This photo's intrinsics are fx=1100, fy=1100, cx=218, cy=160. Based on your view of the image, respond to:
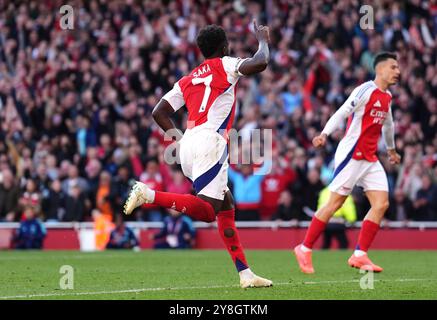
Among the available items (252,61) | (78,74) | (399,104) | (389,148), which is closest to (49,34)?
(78,74)

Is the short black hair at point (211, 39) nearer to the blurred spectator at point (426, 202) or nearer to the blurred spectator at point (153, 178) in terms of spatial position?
the blurred spectator at point (426, 202)

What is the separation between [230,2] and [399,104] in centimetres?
640

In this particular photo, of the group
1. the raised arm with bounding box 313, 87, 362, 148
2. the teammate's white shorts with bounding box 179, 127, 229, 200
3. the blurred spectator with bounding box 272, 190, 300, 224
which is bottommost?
the blurred spectator with bounding box 272, 190, 300, 224

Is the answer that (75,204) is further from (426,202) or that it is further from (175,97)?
(175,97)

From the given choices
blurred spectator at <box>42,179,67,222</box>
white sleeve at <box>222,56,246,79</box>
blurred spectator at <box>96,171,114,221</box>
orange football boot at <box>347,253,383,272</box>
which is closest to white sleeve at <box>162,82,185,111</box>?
white sleeve at <box>222,56,246,79</box>

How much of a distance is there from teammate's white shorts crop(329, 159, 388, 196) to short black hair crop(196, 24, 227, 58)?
3489mm

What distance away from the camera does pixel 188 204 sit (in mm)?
10289

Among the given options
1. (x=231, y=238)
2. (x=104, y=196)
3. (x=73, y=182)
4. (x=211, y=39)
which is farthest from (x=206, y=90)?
(x=73, y=182)

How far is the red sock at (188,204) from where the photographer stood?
1029cm

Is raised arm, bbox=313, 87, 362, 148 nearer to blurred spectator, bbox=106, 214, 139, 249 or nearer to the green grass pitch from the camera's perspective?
the green grass pitch

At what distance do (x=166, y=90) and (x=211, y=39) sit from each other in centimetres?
1458

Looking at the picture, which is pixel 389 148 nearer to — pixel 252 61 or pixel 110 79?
pixel 252 61

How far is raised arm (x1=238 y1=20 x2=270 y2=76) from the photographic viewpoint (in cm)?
1010

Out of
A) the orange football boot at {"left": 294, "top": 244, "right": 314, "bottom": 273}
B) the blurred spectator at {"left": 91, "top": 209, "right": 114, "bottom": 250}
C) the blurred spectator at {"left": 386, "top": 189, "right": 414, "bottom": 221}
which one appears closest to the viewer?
the orange football boot at {"left": 294, "top": 244, "right": 314, "bottom": 273}
